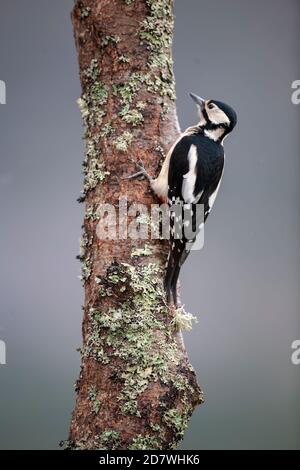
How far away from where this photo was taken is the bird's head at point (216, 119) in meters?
2.67

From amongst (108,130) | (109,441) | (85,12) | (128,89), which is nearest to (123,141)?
(108,130)

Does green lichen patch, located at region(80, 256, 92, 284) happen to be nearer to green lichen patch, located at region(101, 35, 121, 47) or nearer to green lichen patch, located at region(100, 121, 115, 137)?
green lichen patch, located at region(100, 121, 115, 137)

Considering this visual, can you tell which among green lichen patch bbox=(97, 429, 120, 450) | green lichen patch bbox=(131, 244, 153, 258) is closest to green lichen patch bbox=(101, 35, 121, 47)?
green lichen patch bbox=(131, 244, 153, 258)

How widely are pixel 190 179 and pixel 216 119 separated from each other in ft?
1.12

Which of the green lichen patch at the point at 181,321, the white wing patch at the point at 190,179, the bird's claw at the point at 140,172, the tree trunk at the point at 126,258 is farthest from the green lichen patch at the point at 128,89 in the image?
the green lichen patch at the point at 181,321

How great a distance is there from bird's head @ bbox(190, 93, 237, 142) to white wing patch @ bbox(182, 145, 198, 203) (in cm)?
23

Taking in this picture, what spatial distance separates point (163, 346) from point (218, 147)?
99cm

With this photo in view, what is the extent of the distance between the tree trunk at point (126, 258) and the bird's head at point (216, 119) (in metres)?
0.33

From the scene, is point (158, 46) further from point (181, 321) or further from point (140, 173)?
point (181, 321)

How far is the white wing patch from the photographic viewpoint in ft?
8.27

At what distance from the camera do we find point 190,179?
8.40 feet

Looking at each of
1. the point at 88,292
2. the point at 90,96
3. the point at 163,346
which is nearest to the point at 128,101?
the point at 90,96
